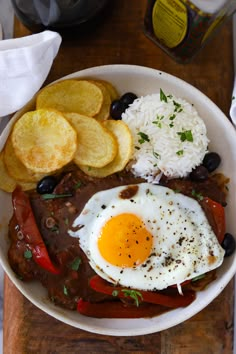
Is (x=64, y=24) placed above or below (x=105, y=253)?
above

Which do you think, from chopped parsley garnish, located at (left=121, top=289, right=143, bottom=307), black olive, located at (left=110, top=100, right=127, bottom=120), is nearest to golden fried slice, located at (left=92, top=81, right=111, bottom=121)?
black olive, located at (left=110, top=100, right=127, bottom=120)

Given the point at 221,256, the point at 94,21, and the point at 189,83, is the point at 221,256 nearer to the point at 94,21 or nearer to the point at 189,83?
the point at 189,83

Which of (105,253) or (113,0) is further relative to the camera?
(113,0)

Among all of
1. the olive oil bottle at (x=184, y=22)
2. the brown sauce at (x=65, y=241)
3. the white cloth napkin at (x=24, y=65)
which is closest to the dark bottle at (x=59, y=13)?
the white cloth napkin at (x=24, y=65)

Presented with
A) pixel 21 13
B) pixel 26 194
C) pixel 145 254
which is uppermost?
pixel 21 13

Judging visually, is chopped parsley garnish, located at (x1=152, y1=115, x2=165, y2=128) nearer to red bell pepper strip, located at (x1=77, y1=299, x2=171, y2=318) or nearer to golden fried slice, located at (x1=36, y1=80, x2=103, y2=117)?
golden fried slice, located at (x1=36, y1=80, x2=103, y2=117)

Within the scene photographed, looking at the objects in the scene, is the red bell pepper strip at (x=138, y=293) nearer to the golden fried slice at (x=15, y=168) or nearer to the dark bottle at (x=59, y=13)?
the golden fried slice at (x=15, y=168)

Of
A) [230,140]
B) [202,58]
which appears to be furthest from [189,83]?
[230,140]
